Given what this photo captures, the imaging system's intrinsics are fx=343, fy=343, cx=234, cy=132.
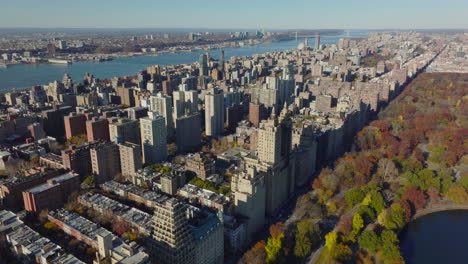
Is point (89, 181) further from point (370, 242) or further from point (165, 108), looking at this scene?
point (370, 242)

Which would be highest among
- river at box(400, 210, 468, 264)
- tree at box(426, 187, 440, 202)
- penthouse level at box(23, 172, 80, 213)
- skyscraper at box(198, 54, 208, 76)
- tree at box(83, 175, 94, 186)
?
skyscraper at box(198, 54, 208, 76)

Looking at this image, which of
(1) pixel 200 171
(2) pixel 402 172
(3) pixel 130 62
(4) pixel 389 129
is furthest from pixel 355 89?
(3) pixel 130 62

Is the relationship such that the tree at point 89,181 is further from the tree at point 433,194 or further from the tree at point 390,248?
the tree at point 433,194

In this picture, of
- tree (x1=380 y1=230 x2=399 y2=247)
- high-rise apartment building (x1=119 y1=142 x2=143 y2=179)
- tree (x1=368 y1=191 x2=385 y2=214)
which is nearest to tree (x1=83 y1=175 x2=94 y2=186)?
high-rise apartment building (x1=119 y1=142 x2=143 y2=179)

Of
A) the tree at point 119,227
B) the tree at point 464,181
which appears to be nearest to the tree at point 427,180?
the tree at point 464,181

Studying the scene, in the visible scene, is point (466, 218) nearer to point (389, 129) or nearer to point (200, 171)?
point (389, 129)

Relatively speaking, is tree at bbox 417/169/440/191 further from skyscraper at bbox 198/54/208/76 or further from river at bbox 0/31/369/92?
river at bbox 0/31/369/92
